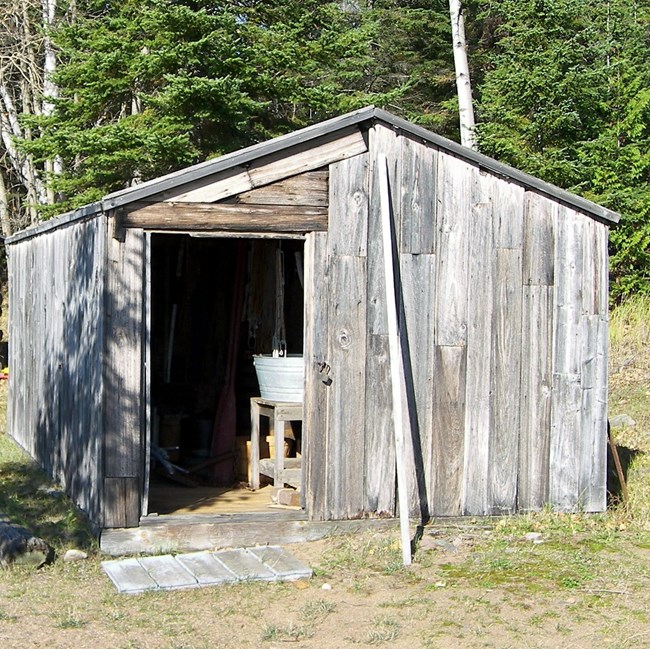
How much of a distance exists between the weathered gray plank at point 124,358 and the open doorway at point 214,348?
168 centimetres

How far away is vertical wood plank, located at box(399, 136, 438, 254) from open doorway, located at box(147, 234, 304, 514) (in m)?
2.16

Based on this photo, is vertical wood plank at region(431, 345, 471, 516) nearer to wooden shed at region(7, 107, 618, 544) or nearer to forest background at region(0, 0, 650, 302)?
wooden shed at region(7, 107, 618, 544)

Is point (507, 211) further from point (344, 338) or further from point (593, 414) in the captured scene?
point (593, 414)

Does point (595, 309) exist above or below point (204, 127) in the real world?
below

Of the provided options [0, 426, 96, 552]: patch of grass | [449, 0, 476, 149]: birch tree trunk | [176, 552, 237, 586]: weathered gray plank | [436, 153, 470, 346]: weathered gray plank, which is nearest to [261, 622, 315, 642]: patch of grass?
[176, 552, 237, 586]: weathered gray plank

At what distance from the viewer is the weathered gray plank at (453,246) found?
8.00 meters

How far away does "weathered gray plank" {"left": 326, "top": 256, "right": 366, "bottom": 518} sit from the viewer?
7789 mm

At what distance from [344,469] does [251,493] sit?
5.66 feet

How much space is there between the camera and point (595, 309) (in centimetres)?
830

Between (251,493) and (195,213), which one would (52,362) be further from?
(195,213)

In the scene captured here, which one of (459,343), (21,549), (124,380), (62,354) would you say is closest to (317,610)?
(21,549)

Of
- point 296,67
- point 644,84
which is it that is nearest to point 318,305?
point 296,67

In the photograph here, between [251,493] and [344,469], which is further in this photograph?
[251,493]

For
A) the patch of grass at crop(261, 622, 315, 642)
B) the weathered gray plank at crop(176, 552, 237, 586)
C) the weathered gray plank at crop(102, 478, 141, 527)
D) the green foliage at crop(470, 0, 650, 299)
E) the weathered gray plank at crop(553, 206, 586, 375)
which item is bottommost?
the patch of grass at crop(261, 622, 315, 642)
